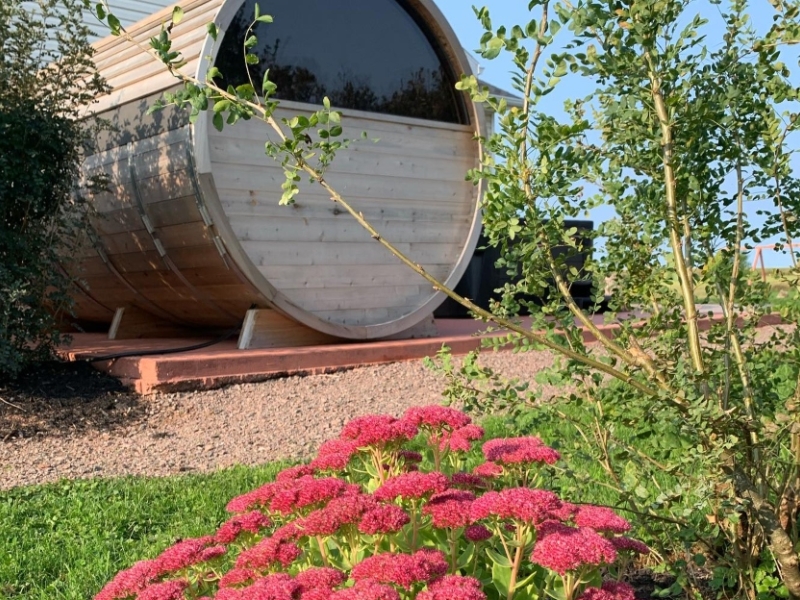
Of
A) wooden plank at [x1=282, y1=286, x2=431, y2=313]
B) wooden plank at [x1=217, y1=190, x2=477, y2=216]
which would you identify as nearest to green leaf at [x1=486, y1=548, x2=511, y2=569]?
wooden plank at [x1=217, y1=190, x2=477, y2=216]

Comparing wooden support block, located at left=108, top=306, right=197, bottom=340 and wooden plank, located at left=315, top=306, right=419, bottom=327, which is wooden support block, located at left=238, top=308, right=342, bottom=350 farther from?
wooden support block, located at left=108, top=306, right=197, bottom=340

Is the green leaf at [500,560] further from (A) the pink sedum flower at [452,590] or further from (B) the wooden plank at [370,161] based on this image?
(B) the wooden plank at [370,161]

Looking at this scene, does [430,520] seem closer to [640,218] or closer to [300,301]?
[640,218]

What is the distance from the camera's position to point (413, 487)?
166 centimetres

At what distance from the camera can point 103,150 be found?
6.69 metres

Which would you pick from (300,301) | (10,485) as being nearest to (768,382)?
(10,485)

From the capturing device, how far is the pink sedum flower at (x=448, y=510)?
160 cm

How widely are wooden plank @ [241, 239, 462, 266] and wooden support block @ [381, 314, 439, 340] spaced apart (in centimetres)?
50

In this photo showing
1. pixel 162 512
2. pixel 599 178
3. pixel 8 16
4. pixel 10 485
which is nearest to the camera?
pixel 599 178

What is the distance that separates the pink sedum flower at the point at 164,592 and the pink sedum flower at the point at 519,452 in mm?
696

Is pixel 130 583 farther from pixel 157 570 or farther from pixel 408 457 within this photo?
pixel 408 457

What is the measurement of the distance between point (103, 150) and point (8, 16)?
1358mm

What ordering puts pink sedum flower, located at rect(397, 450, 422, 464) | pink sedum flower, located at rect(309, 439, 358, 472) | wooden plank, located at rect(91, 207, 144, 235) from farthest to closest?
wooden plank, located at rect(91, 207, 144, 235), pink sedum flower, located at rect(397, 450, 422, 464), pink sedum flower, located at rect(309, 439, 358, 472)

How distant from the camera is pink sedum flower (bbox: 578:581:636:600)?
1.52 meters
